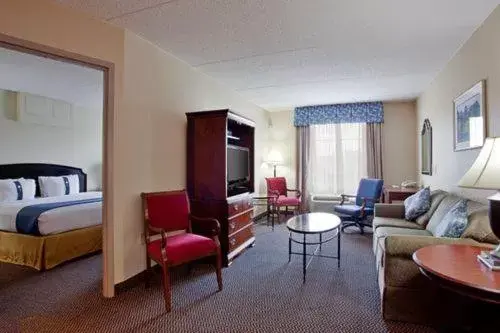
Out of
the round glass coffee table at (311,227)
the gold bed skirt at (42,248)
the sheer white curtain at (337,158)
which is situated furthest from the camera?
the sheer white curtain at (337,158)

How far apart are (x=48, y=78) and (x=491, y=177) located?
5070mm

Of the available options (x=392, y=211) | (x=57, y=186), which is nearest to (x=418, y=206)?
(x=392, y=211)

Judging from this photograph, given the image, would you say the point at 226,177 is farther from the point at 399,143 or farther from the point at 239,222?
the point at 399,143

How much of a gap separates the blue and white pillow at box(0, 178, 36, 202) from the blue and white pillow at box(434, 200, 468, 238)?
218 inches

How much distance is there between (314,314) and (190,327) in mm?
970

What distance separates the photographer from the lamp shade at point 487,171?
5.19 ft

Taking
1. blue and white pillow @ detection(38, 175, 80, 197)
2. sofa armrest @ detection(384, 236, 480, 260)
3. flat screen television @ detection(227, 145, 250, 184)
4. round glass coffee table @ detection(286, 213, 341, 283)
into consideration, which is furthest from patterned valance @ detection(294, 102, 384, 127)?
blue and white pillow @ detection(38, 175, 80, 197)

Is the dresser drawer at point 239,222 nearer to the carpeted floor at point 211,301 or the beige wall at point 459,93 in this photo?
the carpeted floor at point 211,301

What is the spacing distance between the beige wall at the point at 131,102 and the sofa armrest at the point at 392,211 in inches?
104

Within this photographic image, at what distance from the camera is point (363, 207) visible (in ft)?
16.0

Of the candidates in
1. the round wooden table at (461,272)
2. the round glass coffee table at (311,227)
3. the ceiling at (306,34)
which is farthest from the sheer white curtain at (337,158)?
the round wooden table at (461,272)

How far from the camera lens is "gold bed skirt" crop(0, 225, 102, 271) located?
11.0 feet

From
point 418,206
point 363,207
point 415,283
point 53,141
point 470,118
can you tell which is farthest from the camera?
point 53,141

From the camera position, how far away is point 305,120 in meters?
6.39
